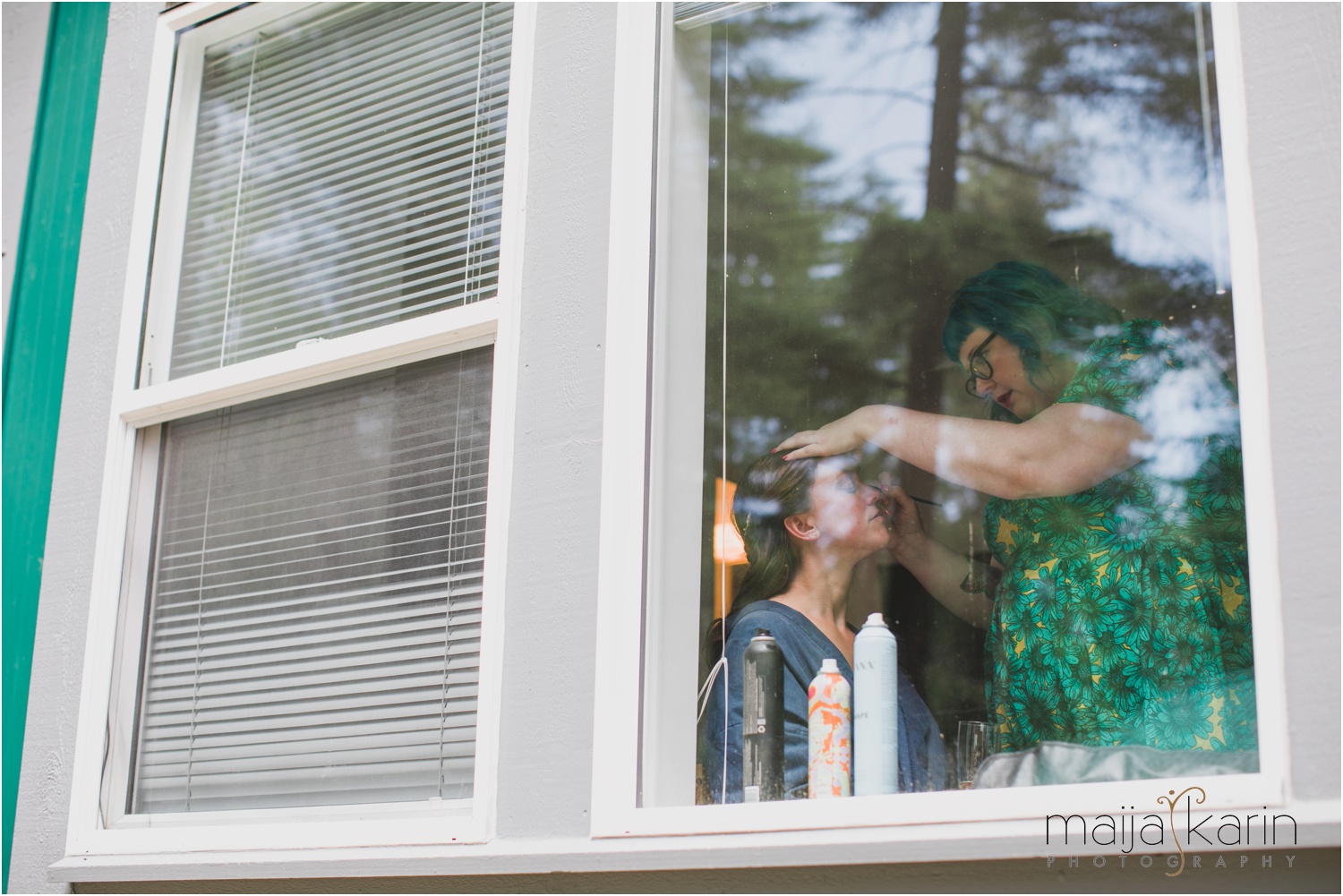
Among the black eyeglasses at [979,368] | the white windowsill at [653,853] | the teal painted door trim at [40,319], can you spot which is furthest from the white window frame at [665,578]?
the teal painted door trim at [40,319]

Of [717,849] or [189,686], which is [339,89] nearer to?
[189,686]

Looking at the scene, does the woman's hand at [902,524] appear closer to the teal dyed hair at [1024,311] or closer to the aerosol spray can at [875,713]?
the teal dyed hair at [1024,311]

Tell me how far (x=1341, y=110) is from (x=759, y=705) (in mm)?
1152

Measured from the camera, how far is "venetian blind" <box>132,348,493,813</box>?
7.07ft

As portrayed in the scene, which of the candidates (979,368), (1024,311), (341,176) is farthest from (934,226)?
(341,176)

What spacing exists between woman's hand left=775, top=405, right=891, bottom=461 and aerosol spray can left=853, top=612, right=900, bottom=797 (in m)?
0.45

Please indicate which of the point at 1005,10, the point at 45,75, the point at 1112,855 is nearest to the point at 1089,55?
the point at 1005,10

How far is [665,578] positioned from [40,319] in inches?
74.1

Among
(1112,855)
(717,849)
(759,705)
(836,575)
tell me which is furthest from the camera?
(836,575)

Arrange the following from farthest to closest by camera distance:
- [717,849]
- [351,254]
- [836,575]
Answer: [351,254], [836,575], [717,849]

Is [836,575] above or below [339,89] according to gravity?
below

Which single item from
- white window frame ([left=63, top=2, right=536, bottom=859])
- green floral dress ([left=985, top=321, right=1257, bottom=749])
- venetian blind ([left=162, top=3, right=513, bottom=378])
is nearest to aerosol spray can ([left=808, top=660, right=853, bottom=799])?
green floral dress ([left=985, top=321, right=1257, bottom=749])

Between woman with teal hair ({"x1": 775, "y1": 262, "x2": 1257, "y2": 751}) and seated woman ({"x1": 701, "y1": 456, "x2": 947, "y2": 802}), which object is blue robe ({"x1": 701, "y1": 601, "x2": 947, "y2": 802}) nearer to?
seated woman ({"x1": 701, "y1": 456, "x2": 947, "y2": 802})

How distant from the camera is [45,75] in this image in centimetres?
326
